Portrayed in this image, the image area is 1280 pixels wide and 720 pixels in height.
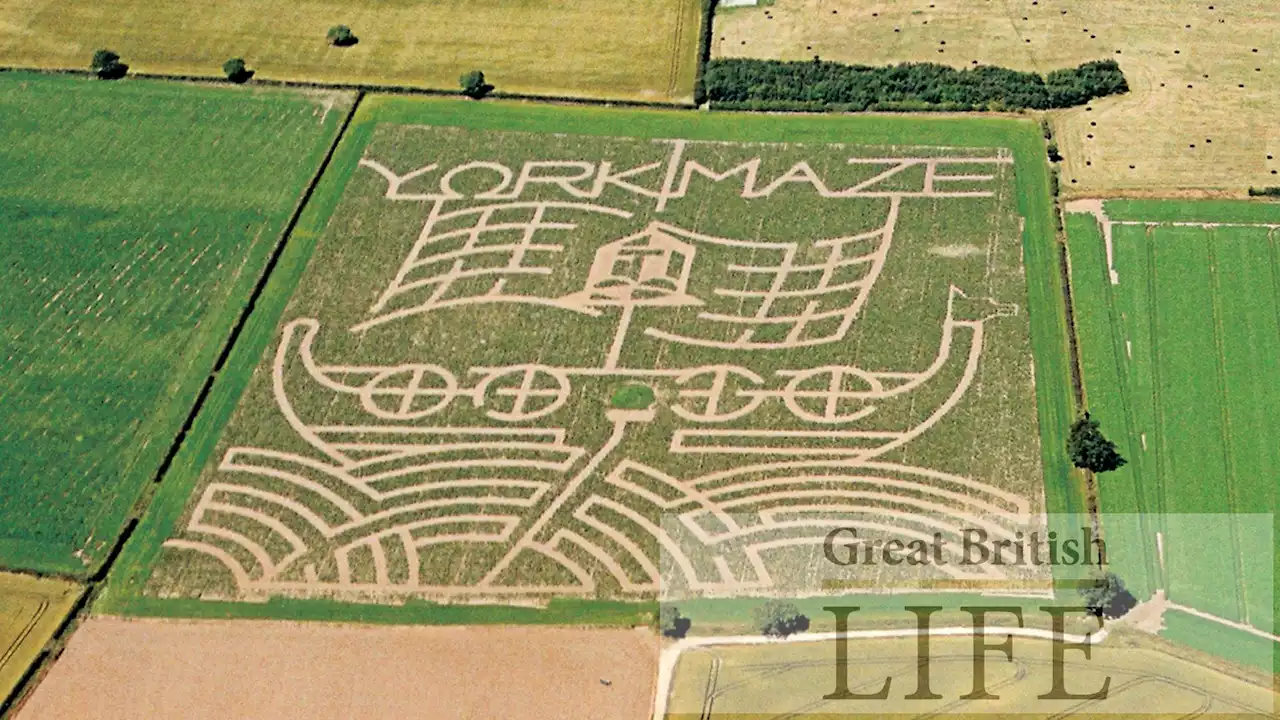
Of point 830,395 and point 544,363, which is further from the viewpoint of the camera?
point 544,363

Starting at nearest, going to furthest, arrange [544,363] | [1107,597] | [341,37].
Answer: [1107,597]
[544,363]
[341,37]

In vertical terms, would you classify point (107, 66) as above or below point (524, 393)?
above

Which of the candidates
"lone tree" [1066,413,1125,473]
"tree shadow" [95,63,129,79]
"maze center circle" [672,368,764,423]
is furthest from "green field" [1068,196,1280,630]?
"tree shadow" [95,63,129,79]

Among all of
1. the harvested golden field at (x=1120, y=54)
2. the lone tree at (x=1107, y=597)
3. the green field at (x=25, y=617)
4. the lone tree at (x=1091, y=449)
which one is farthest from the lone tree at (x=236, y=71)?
the lone tree at (x=1107, y=597)

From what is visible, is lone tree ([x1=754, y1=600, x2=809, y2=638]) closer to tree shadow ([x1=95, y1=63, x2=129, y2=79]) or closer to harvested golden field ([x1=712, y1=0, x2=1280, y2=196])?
harvested golden field ([x1=712, y1=0, x2=1280, y2=196])

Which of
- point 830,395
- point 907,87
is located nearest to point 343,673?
point 830,395

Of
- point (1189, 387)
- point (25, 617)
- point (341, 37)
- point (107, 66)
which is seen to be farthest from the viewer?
point (341, 37)

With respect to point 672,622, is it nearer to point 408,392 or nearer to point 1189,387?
point 408,392

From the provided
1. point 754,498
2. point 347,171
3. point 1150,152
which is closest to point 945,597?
point 754,498
